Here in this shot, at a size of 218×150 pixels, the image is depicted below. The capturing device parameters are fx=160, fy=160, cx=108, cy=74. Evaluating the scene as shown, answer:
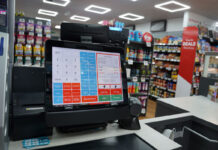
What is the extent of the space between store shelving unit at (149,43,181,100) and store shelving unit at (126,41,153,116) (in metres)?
1.19

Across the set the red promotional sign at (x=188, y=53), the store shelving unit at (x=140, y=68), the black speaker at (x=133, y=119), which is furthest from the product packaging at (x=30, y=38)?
the red promotional sign at (x=188, y=53)

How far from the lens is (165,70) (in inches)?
228

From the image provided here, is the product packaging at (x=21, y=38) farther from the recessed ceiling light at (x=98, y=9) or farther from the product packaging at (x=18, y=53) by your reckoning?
the recessed ceiling light at (x=98, y=9)

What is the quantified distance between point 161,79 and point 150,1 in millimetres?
2803

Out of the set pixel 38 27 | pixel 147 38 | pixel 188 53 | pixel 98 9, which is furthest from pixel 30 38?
pixel 98 9

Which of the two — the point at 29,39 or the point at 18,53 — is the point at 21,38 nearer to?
the point at 29,39

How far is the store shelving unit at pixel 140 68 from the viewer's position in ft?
12.1

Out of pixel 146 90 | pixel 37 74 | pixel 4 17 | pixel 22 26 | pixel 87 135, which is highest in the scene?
pixel 22 26

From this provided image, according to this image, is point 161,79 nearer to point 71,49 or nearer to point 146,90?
point 146,90

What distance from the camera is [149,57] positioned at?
393cm

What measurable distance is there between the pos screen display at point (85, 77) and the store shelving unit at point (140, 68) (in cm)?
278

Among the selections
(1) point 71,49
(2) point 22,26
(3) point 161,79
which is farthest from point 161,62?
(1) point 71,49

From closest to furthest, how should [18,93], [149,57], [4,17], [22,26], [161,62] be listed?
1. [4,17]
2. [18,93]
3. [22,26]
4. [149,57]
5. [161,62]

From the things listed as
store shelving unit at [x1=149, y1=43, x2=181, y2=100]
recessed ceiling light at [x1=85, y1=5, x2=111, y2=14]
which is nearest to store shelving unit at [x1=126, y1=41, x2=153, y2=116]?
store shelving unit at [x1=149, y1=43, x2=181, y2=100]
